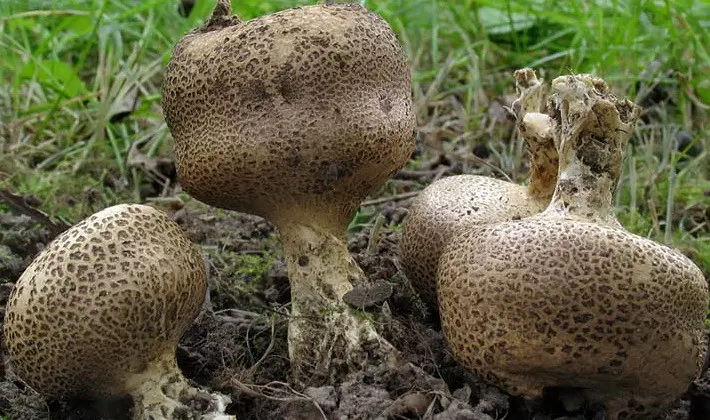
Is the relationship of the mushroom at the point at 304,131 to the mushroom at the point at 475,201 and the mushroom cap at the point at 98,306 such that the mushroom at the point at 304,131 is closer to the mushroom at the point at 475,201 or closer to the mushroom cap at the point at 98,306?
the mushroom at the point at 475,201

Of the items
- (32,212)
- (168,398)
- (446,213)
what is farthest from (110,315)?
(32,212)

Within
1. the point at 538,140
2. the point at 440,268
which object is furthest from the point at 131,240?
the point at 538,140

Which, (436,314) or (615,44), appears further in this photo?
(615,44)

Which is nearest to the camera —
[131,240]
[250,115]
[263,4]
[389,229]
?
[131,240]

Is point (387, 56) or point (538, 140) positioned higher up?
point (387, 56)

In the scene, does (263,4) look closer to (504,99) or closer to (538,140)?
(504,99)

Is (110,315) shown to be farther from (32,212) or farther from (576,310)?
(32,212)
